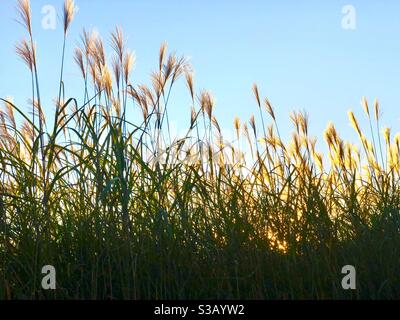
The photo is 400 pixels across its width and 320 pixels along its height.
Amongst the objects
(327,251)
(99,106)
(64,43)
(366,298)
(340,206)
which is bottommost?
(366,298)

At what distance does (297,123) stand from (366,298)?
1.59 meters

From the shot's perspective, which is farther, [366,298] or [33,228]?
[366,298]

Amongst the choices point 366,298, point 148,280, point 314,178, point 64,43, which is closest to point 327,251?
point 366,298

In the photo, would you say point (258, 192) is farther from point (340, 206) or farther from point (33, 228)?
point (33, 228)

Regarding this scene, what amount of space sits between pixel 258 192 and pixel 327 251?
53 centimetres

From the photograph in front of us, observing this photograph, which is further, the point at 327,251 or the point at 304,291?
the point at 327,251

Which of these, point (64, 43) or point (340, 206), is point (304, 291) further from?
point (64, 43)

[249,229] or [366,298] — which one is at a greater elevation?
[249,229]

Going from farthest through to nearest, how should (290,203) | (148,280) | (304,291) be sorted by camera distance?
1. (290,203)
2. (304,291)
3. (148,280)

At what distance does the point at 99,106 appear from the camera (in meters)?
3.05

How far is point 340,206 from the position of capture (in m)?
3.32
